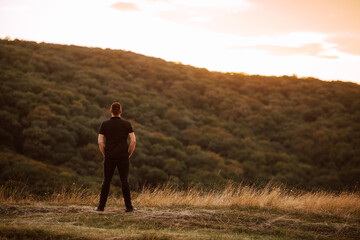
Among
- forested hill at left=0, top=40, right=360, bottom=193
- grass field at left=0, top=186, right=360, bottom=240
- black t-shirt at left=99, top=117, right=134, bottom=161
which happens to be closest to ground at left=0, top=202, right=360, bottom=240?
grass field at left=0, top=186, right=360, bottom=240

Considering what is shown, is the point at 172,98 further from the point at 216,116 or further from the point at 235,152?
the point at 235,152

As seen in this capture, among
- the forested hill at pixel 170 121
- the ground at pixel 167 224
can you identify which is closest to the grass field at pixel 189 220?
the ground at pixel 167 224

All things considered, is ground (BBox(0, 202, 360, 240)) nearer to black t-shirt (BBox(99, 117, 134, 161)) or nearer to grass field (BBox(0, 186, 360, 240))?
grass field (BBox(0, 186, 360, 240))

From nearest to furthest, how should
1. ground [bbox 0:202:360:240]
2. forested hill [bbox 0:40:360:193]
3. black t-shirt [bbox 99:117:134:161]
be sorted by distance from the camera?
ground [bbox 0:202:360:240] < black t-shirt [bbox 99:117:134:161] < forested hill [bbox 0:40:360:193]

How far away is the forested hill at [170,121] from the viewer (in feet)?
87.2

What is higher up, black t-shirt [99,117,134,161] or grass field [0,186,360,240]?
black t-shirt [99,117,134,161]

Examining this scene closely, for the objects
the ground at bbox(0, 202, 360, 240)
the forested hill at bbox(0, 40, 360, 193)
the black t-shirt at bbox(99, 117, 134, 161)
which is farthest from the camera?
the forested hill at bbox(0, 40, 360, 193)

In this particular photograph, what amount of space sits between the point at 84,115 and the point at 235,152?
17.8m

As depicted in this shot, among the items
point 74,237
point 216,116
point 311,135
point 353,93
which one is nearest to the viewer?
point 74,237

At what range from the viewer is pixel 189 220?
6.03 m

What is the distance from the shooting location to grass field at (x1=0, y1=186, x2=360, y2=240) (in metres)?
4.86

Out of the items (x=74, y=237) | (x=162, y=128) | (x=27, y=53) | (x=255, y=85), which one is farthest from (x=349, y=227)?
(x=255, y=85)

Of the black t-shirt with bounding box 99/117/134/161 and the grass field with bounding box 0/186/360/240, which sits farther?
the black t-shirt with bounding box 99/117/134/161

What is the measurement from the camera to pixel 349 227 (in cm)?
644
